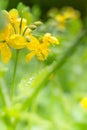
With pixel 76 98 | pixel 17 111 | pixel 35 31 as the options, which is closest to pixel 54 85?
pixel 76 98

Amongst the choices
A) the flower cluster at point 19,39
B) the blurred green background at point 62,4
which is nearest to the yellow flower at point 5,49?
the flower cluster at point 19,39

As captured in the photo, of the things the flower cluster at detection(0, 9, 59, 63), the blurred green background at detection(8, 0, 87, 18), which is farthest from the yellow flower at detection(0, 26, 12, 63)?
the blurred green background at detection(8, 0, 87, 18)

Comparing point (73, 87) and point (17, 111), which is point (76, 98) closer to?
point (73, 87)

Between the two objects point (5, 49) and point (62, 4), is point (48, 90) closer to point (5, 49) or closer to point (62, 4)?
point (5, 49)

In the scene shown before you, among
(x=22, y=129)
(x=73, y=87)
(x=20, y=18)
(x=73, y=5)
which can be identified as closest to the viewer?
(x=20, y=18)

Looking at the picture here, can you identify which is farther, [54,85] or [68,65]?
[68,65]

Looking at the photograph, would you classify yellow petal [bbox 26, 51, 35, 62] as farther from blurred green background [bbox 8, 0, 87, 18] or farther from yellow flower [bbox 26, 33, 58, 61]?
blurred green background [bbox 8, 0, 87, 18]

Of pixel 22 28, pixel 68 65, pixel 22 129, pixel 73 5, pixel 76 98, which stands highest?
pixel 73 5

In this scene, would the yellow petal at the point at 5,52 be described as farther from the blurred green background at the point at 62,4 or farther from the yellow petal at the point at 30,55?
the blurred green background at the point at 62,4
